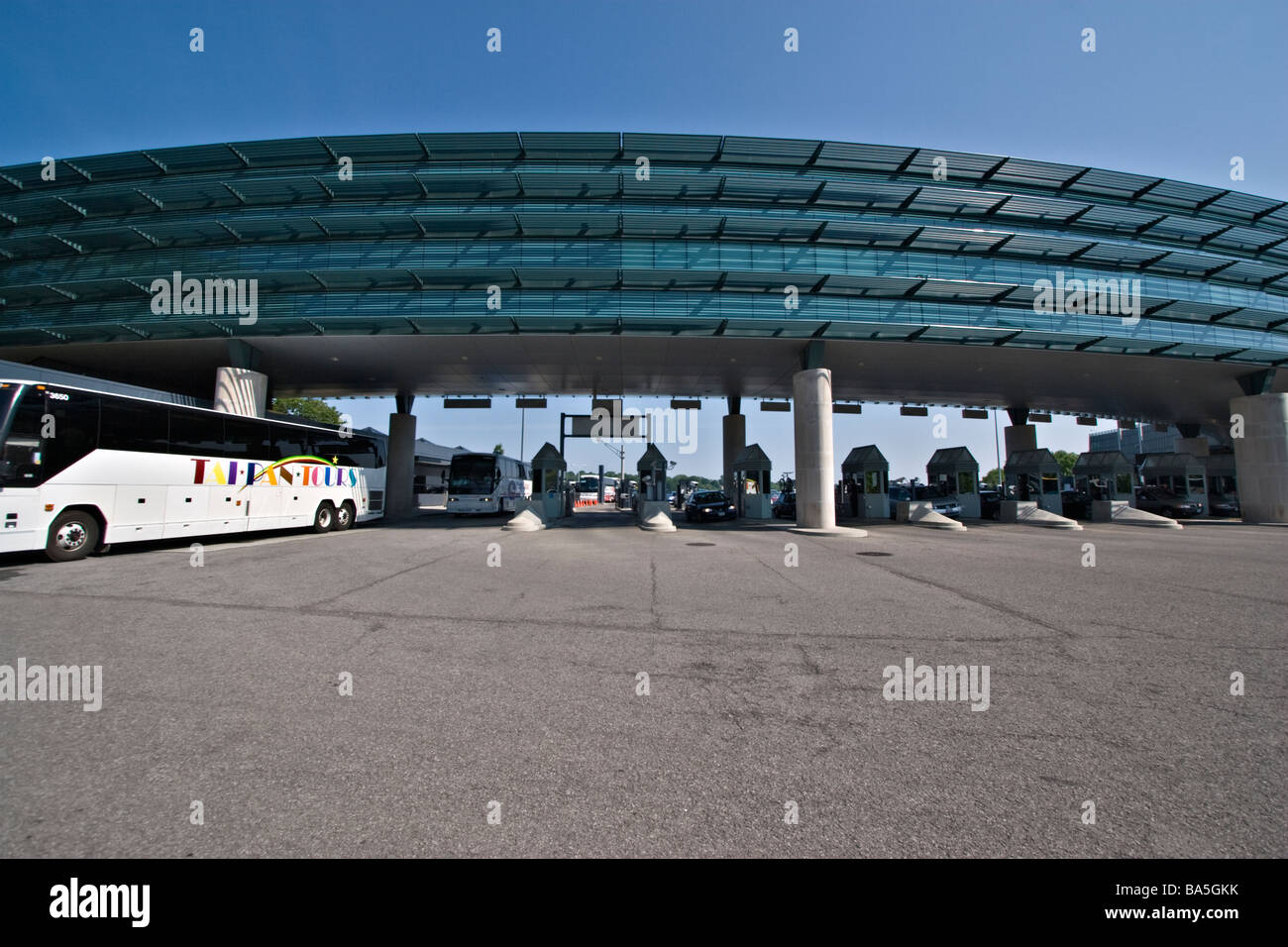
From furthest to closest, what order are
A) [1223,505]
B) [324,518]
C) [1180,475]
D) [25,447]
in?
[1223,505], [1180,475], [324,518], [25,447]

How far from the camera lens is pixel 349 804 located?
2678mm

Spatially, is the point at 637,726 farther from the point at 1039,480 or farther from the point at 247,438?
the point at 1039,480

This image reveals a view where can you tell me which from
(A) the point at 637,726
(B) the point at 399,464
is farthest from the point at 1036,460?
(B) the point at 399,464

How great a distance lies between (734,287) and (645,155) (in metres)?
6.56

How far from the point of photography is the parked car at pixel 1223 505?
3466 centimetres

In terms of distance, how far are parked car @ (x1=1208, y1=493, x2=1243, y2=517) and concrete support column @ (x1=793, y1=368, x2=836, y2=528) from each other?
31724 millimetres

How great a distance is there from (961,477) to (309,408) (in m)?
54.1

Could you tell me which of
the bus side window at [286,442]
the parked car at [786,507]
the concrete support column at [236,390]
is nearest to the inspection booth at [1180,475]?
the parked car at [786,507]

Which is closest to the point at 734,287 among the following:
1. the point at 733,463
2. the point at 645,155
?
the point at 645,155

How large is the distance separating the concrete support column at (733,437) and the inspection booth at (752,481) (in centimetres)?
62

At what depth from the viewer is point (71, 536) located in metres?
11.4

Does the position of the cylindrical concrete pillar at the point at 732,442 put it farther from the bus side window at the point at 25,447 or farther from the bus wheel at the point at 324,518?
the bus side window at the point at 25,447

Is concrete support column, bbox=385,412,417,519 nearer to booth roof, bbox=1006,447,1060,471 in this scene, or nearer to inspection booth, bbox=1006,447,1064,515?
inspection booth, bbox=1006,447,1064,515
